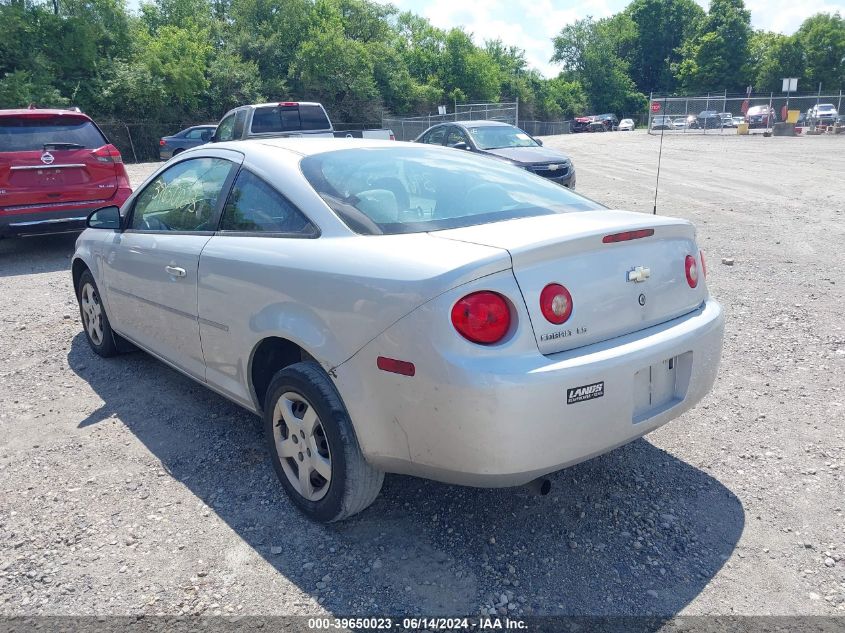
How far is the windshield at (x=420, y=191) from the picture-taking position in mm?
2889

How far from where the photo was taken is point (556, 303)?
247cm

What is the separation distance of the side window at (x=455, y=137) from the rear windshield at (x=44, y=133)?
7.33 metres

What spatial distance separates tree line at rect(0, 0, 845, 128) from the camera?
31.0m

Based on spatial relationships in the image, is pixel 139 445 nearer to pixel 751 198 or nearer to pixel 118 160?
pixel 118 160

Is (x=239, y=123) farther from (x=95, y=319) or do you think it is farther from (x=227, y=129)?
(x=95, y=319)

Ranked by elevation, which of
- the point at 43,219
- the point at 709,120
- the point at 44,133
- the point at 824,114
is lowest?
the point at 709,120

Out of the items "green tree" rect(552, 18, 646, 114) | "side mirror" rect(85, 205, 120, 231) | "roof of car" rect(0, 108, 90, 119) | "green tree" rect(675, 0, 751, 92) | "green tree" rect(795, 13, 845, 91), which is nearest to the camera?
"side mirror" rect(85, 205, 120, 231)

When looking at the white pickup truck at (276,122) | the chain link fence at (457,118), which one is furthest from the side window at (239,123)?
the chain link fence at (457,118)

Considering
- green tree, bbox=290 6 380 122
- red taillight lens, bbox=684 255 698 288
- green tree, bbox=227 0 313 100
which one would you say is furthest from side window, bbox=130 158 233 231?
green tree, bbox=290 6 380 122

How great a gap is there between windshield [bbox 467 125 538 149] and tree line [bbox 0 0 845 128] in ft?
74.3

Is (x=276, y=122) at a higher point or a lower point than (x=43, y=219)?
higher

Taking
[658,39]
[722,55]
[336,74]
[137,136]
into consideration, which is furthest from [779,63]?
[137,136]

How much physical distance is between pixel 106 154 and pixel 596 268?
8.14 meters

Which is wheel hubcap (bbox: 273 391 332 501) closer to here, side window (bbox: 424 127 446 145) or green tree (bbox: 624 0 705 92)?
side window (bbox: 424 127 446 145)
